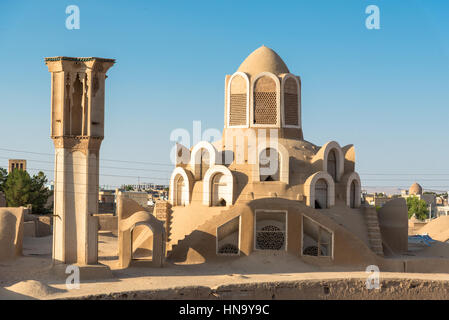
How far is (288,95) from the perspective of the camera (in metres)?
32.2

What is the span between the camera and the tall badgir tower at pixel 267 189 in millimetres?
26594

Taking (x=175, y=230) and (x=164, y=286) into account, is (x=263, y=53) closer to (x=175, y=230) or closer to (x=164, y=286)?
(x=175, y=230)

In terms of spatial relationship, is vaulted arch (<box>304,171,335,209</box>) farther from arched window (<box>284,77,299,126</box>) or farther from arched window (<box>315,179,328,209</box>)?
arched window (<box>284,77,299,126</box>)

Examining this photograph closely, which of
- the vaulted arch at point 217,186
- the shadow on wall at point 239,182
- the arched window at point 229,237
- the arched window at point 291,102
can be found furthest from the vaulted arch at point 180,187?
the arched window at point 291,102

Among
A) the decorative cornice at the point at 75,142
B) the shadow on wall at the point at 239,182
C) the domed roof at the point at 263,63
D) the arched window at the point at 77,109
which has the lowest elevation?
the shadow on wall at the point at 239,182

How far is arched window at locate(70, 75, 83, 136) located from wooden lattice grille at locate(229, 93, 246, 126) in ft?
35.0

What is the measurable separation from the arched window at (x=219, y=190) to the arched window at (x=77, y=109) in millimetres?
8383

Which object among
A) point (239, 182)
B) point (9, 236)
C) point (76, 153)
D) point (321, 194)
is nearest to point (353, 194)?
point (321, 194)

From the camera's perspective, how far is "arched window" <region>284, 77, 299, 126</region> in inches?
1267

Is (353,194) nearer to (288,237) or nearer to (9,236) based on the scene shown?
(288,237)

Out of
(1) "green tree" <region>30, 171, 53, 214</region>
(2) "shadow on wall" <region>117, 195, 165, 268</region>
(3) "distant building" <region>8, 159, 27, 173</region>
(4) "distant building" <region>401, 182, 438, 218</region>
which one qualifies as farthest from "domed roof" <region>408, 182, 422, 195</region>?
(2) "shadow on wall" <region>117, 195, 165, 268</region>

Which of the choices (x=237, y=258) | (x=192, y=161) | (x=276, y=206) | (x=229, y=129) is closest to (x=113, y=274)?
(x=237, y=258)

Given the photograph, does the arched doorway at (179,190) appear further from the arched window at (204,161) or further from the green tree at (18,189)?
the green tree at (18,189)
